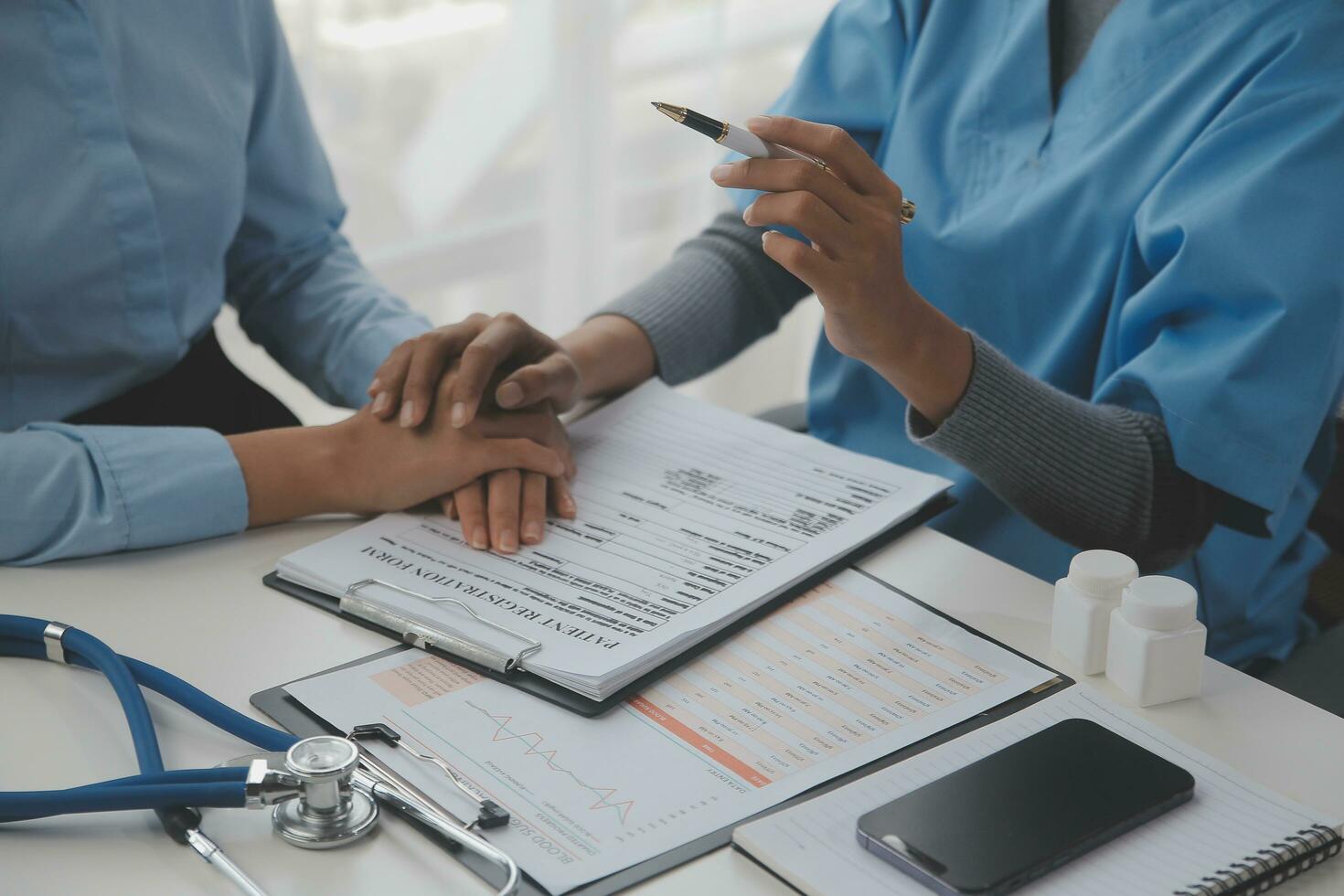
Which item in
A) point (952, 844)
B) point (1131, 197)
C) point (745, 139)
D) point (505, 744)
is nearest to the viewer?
point (952, 844)

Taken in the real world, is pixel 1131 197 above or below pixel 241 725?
above

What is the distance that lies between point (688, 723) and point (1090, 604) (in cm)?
25

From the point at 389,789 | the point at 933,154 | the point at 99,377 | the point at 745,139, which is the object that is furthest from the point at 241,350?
the point at 389,789

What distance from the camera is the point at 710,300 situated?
1266mm

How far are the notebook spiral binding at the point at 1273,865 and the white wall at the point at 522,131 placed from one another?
5.44 ft

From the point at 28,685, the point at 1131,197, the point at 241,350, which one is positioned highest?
the point at 1131,197

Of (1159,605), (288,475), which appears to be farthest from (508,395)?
(1159,605)

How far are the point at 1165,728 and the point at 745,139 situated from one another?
1.43 feet

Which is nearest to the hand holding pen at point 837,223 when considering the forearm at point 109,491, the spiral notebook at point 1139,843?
the spiral notebook at point 1139,843

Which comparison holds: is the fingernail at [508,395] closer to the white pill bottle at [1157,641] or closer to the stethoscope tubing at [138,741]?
the stethoscope tubing at [138,741]

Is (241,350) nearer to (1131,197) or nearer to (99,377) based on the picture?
(99,377)

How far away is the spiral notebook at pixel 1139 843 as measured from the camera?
579mm

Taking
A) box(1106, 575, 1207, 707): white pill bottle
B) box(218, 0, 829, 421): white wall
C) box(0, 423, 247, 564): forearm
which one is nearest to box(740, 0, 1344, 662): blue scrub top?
box(1106, 575, 1207, 707): white pill bottle

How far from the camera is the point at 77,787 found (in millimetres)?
619
